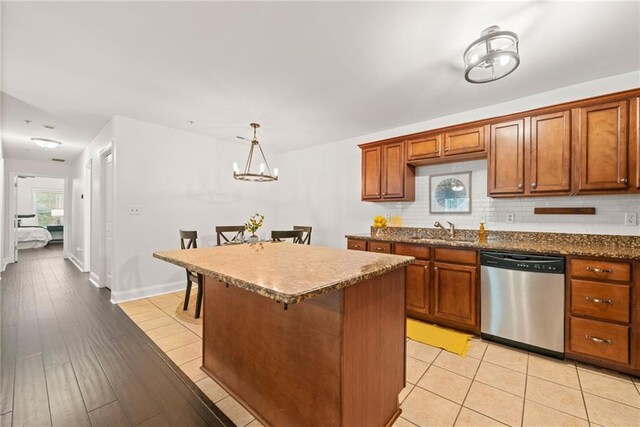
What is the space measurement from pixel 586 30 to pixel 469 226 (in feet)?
6.58

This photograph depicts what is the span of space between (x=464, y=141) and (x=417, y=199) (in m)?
0.95

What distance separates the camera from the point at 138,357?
221cm

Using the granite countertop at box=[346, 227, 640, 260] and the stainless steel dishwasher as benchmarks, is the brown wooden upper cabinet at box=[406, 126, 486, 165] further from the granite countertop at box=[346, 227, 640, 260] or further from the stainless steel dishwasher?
the stainless steel dishwasher

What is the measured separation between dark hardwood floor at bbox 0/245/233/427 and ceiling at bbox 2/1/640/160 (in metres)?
2.47

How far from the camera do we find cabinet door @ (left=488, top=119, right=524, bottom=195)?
269cm

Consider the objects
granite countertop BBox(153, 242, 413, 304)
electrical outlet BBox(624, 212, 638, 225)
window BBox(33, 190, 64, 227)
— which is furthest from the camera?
window BBox(33, 190, 64, 227)

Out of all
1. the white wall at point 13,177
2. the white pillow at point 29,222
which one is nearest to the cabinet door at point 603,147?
the white wall at point 13,177

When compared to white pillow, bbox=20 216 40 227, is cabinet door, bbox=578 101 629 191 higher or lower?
higher

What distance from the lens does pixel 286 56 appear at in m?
2.19

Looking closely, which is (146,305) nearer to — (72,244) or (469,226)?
(469,226)

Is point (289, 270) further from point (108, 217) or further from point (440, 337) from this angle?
point (108, 217)

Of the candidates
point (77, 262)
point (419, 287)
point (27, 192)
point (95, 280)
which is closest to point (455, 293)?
point (419, 287)

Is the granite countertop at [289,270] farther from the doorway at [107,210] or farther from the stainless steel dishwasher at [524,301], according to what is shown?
the doorway at [107,210]

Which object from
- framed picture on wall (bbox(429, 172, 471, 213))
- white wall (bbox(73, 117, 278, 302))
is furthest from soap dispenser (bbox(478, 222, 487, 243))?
white wall (bbox(73, 117, 278, 302))
